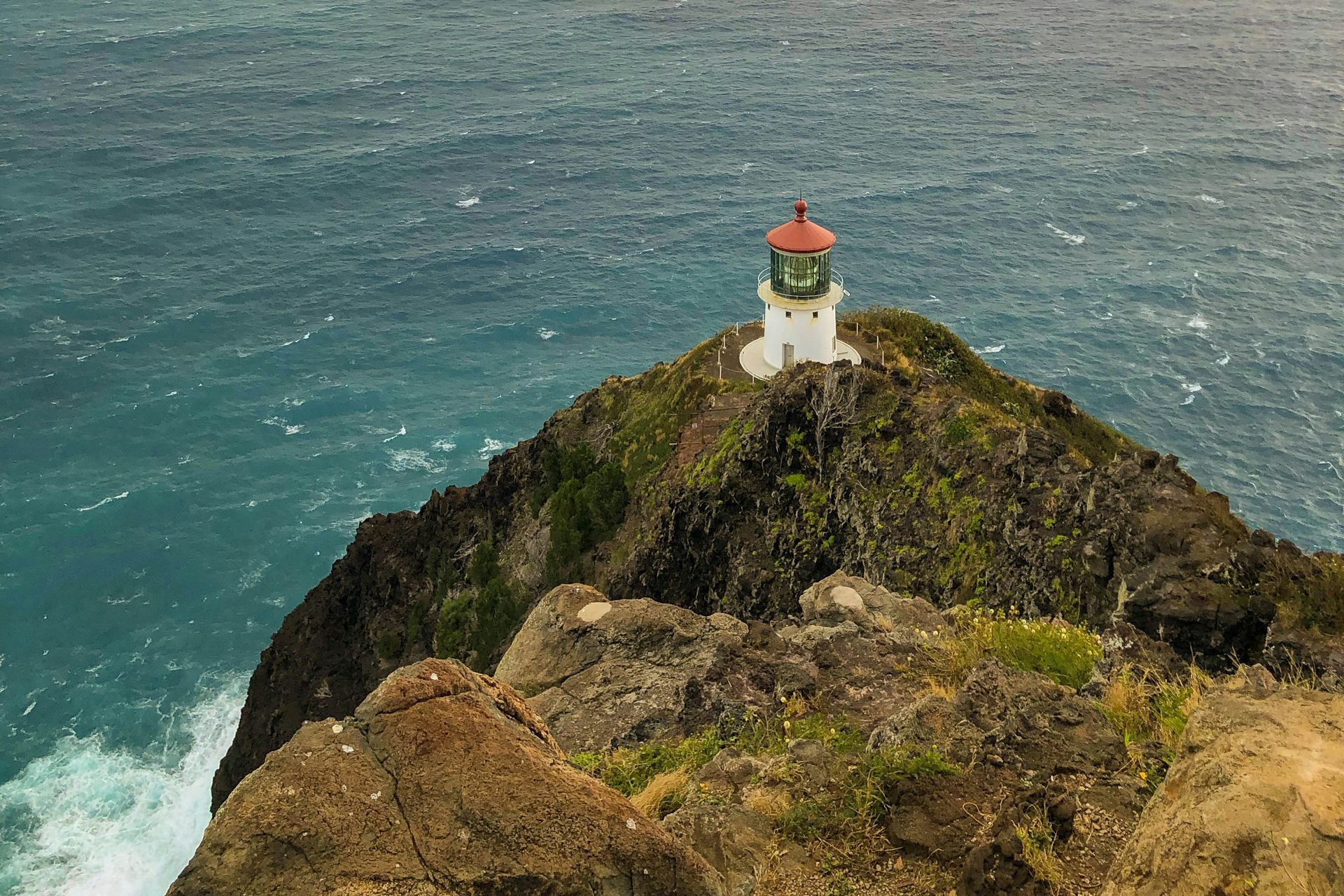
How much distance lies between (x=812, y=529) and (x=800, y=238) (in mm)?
20024

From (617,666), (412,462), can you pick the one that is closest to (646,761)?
(617,666)

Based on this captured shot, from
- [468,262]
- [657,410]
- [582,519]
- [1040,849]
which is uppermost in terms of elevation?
[1040,849]

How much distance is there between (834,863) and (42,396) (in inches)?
3979

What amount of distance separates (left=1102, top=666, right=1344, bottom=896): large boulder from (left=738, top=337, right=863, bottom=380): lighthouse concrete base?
4189cm

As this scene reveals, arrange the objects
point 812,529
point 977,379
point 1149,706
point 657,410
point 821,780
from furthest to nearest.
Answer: point 657,410, point 977,379, point 812,529, point 1149,706, point 821,780

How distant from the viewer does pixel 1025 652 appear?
18.6m

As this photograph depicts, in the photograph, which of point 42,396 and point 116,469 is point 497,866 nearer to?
point 116,469

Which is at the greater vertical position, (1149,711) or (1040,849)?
(1040,849)

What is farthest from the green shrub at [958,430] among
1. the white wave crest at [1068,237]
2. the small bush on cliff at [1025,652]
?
the white wave crest at [1068,237]

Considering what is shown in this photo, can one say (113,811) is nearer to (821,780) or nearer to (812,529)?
(812,529)

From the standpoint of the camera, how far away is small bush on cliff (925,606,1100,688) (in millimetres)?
18375

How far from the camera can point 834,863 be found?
12867 mm

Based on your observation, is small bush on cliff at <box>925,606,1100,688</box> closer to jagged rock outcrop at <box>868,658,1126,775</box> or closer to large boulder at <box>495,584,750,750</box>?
jagged rock outcrop at <box>868,658,1126,775</box>

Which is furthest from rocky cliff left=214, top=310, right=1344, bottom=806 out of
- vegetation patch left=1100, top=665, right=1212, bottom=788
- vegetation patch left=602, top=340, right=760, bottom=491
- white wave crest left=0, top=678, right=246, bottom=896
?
white wave crest left=0, top=678, right=246, bottom=896
